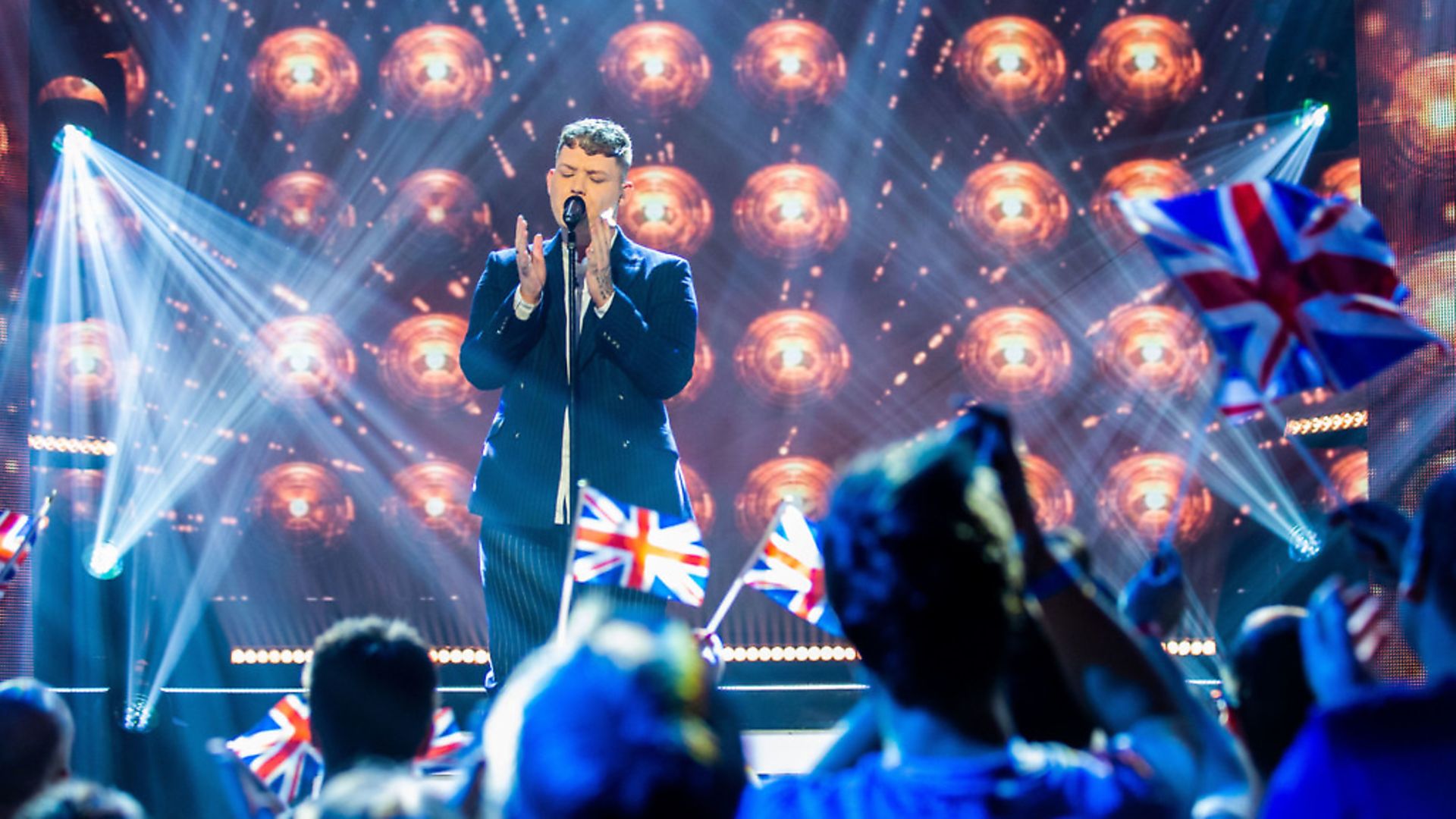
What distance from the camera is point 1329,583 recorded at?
165 cm

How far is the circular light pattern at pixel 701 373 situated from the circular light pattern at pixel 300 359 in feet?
4.22

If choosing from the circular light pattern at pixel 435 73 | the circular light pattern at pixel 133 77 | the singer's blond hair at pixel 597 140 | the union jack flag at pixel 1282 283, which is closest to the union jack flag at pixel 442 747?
the union jack flag at pixel 1282 283

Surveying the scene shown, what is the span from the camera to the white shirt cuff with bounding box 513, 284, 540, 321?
3.37 m

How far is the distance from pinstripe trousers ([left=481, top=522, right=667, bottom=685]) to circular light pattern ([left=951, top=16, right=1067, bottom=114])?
9.96 feet

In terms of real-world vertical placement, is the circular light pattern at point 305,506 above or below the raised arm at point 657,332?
above

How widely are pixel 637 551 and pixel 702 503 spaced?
257 centimetres

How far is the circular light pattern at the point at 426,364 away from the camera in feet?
19.1

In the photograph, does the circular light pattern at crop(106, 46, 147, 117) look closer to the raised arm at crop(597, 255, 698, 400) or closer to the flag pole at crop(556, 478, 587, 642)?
the raised arm at crop(597, 255, 698, 400)

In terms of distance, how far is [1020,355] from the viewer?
5.65 m

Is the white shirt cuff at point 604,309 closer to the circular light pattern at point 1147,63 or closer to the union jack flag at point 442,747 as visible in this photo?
the union jack flag at point 442,747

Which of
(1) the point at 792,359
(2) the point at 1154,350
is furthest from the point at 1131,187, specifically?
(1) the point at 792,359

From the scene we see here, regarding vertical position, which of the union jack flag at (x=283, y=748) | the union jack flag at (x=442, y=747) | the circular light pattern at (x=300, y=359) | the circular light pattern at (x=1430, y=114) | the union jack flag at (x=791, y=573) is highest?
the circular light pattern at (x=300, y=359)

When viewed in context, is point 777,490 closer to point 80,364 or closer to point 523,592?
point 523,592

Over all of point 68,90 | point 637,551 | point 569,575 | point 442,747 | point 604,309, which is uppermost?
point 68,90
